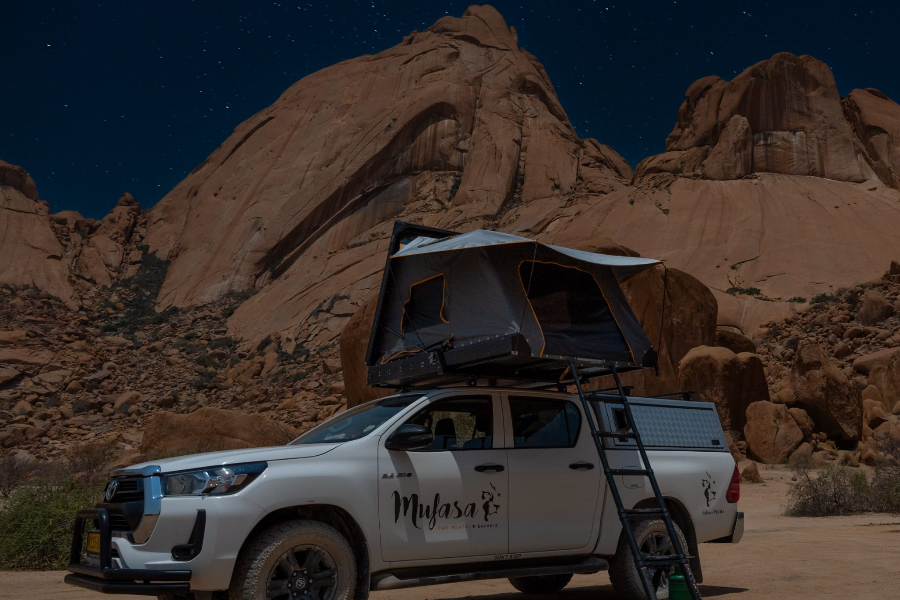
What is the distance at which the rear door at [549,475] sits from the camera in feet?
22.2

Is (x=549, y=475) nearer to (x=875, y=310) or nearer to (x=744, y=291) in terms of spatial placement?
(x=875, y=310)

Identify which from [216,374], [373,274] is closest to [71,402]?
[216,374]

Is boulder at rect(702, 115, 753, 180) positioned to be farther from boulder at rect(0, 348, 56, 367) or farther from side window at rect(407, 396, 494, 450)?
side window at rect(407, 396, 494, 450)

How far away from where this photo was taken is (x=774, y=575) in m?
8.78

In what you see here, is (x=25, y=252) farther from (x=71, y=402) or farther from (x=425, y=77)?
(x=425, y=77)

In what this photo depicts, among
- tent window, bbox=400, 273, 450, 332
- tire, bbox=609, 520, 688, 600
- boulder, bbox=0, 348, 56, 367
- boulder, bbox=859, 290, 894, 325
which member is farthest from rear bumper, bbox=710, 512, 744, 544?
boulder, bbox=0, 348, 56, 367

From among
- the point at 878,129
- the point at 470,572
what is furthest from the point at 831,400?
the point at 878,129

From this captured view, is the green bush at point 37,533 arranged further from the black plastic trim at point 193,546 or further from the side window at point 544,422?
the side window at point 544,422

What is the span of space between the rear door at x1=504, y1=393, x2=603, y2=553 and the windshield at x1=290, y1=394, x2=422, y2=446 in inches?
37.0

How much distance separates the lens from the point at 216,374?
46.9 metres

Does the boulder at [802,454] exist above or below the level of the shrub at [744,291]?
below

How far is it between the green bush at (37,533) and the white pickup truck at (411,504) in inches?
206

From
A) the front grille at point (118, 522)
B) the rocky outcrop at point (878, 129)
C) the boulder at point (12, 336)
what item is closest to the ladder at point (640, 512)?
the front grille at point (118, 522)

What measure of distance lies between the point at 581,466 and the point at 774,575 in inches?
125
